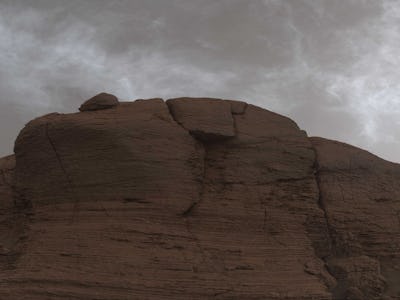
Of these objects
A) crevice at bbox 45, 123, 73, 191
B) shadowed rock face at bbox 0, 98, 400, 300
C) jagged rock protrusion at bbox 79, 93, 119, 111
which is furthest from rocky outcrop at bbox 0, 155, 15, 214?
jagged rock protrusion at bbox 79, 93, 119, 111

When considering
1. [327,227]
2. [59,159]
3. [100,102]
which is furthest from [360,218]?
[59,159]

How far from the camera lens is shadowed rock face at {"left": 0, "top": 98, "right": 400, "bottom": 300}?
13.2 m

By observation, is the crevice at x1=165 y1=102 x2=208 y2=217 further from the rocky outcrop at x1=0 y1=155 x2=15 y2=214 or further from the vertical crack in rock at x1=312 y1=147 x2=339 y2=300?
the rocky outcrop at x1=0 y1=155 x2=15 y2=214

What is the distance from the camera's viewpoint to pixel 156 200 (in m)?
14.2

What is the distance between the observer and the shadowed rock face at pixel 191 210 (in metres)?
13.2

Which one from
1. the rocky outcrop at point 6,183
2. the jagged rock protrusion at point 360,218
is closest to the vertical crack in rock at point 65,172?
the rocky outcrop at point 6,183

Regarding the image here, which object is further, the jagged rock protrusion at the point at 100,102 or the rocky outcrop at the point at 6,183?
the rocky outcrop at the point at 6,183

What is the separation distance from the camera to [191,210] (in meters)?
14.8

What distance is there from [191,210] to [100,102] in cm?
430

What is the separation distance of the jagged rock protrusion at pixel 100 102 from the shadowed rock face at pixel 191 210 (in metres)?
0.19

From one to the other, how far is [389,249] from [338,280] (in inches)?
85.5

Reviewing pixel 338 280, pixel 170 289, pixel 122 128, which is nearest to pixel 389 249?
pixel 338 280

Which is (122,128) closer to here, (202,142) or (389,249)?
(202,142)

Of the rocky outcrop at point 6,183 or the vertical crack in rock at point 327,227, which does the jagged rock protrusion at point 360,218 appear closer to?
the vertical crack in rock at point 327,227
